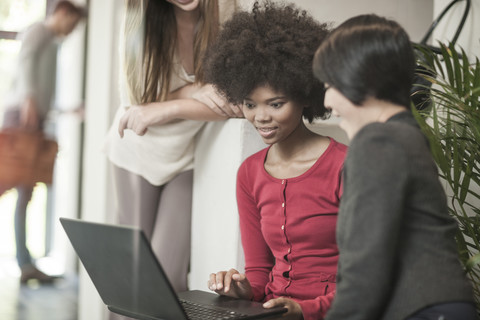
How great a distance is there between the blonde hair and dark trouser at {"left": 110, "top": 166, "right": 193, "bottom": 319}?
0.27 metres

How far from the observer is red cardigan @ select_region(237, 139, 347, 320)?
5.21 feet

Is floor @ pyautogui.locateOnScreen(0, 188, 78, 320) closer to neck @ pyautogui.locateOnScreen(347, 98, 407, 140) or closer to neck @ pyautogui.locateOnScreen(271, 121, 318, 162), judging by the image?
neck @ pyautogui.locateOnScreen(271, 121, 318, 162)

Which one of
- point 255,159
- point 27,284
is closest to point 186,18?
point 255,159

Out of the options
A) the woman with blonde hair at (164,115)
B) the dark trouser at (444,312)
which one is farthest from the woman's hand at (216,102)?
the dark trouser at (444,312)

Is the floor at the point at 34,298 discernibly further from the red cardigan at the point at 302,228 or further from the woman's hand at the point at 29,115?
the red cardigan at the point at 302,228

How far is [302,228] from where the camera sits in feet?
5.24

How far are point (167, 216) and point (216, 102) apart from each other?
15.5 inches

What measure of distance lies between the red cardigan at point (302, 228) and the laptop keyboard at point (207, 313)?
212mm

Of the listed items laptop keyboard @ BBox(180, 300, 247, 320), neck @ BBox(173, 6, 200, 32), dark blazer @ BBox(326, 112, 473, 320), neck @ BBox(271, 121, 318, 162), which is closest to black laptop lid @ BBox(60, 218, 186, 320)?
laptop keyboard @ BBox(180, 300, 247, 320)

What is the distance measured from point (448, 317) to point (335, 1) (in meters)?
1.46

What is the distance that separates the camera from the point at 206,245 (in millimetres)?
1982

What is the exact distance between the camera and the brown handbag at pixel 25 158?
5.67 ft

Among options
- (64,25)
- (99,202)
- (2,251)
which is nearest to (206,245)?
(99,202)

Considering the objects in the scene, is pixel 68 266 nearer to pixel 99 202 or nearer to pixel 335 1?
pixel 99 202
